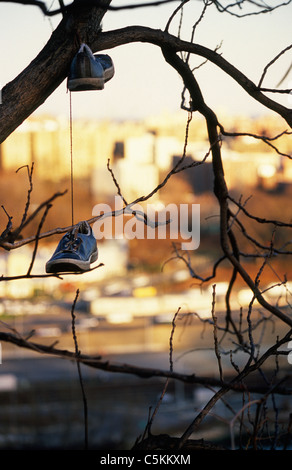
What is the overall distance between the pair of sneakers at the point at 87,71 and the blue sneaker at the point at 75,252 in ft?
0.83

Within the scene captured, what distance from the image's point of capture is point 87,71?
1347mm

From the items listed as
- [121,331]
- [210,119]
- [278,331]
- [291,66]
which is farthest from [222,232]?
[121,331]

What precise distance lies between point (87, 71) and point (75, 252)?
1.12 feet

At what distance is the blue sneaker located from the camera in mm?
1444

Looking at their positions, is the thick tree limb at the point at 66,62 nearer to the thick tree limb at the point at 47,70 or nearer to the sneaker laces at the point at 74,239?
the thick tree limb at the point at 47,70

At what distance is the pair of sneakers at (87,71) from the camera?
1.32 meters

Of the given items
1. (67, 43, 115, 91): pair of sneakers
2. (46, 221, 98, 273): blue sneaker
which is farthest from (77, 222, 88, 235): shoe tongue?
(67, 43, 115, 91): pair of sneakers

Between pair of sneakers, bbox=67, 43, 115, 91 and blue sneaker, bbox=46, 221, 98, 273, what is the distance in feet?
0.83

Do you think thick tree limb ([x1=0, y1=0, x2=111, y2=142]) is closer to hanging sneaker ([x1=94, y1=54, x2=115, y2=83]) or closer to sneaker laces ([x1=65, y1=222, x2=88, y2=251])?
hanging sneaker ([x1=94, y1=54, x2=115, y2=83])

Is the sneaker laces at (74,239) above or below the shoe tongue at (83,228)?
below

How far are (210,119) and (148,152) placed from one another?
34.1 meters

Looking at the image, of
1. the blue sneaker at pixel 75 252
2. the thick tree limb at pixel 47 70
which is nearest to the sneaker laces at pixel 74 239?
the blue sneaker at pixel 75 252
